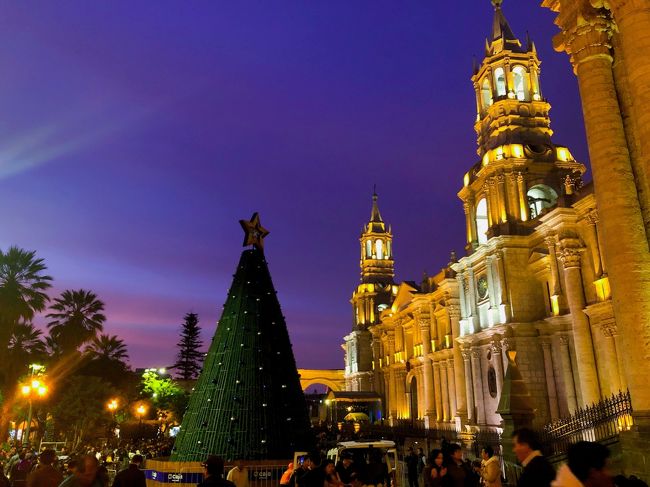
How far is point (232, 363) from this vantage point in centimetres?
1255

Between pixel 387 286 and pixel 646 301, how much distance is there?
2108 inches

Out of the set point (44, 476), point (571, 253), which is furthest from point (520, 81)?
point (44, 476)

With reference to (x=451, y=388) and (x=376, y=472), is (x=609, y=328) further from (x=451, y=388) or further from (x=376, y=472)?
(x=451, y=388)

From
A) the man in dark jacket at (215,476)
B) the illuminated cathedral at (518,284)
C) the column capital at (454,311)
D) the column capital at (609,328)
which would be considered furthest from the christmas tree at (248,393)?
the column capital at (454,311)

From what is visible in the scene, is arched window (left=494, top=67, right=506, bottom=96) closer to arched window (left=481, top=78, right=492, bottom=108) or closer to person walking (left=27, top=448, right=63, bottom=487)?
arched window (left=481, top=78, right=492, bottom=108)

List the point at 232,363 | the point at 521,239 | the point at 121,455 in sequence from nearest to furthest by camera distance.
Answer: the point at 232,363
the point at 121,455
the point at 521,239

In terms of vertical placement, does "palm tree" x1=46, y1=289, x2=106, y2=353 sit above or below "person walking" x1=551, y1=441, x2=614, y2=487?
above

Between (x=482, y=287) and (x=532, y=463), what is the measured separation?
29.6m

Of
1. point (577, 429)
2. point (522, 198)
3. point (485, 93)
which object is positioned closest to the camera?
point (577, 429)

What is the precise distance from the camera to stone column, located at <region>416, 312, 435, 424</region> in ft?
135

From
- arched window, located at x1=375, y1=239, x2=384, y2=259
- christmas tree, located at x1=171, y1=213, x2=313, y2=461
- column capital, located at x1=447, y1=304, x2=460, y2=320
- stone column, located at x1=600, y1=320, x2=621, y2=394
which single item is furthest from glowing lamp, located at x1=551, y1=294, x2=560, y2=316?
arched window, located at x1=375, y1=239, x2=384, y2=259

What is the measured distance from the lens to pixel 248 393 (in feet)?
40.0

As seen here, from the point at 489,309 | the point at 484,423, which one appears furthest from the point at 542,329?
the point at 484,423

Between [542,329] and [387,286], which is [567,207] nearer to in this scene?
[542,329]
